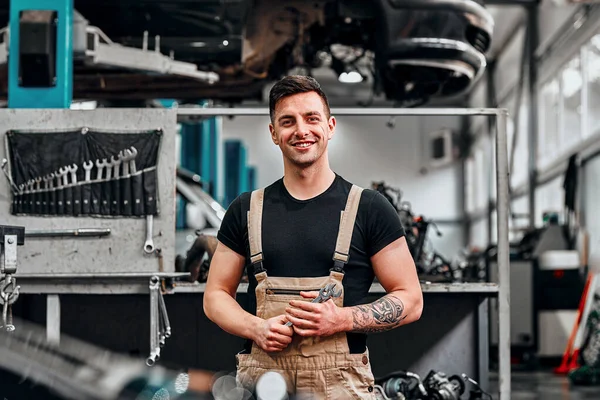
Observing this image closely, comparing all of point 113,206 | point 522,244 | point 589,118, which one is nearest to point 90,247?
point 113,206

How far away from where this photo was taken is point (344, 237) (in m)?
2.36

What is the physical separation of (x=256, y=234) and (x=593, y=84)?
8.79 metres

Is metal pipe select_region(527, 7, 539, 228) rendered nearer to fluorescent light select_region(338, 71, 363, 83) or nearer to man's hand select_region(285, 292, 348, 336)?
fluorescent light select_region(338, 71, 363, 83)

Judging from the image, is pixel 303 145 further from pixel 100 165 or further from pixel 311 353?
pixel 100 165

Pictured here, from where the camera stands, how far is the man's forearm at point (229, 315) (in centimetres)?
236

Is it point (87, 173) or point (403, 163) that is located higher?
point (403, 163)

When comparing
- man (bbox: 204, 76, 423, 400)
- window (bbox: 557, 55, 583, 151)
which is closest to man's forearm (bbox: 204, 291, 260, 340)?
man (bbox: 204, 76, 423, 400)

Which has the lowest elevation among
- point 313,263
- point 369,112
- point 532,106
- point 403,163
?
point 313,263

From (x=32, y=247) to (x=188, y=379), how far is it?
2475 millimetres

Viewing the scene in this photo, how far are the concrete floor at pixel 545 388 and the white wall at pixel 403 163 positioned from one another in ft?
41.2

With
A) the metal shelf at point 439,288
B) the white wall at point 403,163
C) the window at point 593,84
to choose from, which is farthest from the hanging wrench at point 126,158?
the white wall at point 403,163

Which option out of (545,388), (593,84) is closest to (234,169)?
(593,84)

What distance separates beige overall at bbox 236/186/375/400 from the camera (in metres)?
2.33

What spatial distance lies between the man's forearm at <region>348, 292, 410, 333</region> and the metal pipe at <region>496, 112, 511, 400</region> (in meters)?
1.47
